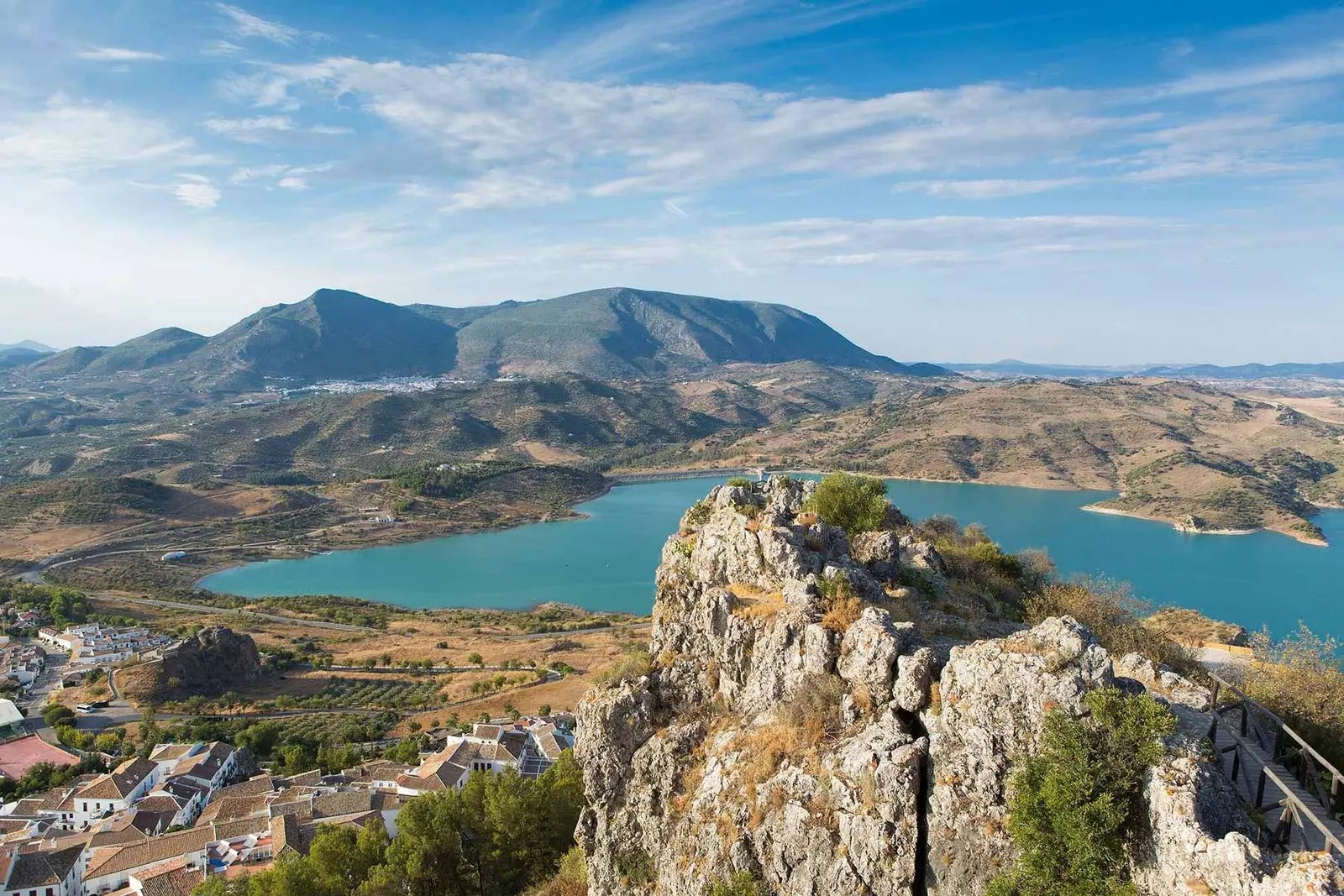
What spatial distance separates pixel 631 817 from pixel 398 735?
32.3 metres

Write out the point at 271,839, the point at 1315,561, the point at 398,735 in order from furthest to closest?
the point at 1315,561
the point at 398,735
the point at 271,839

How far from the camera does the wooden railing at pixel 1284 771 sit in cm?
870

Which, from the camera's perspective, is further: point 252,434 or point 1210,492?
point 252,434

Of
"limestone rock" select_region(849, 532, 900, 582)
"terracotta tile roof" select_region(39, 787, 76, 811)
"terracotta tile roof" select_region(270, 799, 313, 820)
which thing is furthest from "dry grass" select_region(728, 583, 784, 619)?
"terracotta tile roof" select_region(39, 787, 76, 811)

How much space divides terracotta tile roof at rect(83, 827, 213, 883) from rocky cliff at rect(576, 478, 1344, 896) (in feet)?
72.1

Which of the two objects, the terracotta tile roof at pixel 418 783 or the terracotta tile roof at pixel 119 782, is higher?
the terracotta tile roof at pixel 418 783

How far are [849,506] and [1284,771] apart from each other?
12613 mm

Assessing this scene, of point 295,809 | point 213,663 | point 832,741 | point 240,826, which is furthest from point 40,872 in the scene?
point 832,741

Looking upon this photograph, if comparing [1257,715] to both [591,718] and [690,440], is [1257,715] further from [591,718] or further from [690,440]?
[690,440]

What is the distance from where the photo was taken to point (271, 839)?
26984 millimetres

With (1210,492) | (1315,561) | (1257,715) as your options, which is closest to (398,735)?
→ (1257,715)

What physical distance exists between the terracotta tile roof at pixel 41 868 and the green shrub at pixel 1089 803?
32548 mm

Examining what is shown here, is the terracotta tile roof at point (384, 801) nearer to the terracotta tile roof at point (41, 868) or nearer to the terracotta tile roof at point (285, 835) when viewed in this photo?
the terracotta tile roof at point (285, 835)

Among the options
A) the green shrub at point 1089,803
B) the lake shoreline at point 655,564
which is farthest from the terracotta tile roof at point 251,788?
the lake shoreline at point 655,564
